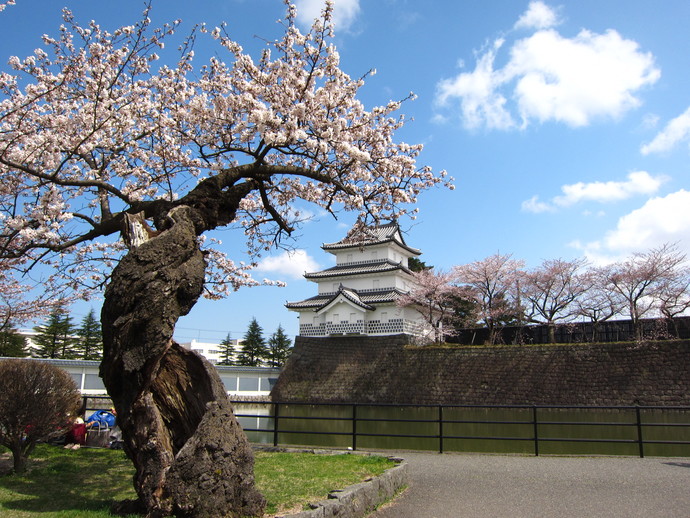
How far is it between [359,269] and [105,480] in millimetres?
26483

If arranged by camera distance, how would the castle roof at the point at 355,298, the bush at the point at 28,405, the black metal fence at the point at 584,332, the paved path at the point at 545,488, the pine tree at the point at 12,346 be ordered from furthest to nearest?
the castle roof at the point at 355,298 < the pine tree at the point at 12,346 < the black metal fence at the point at 584,332 < the bush at the point at 28,405 < the paved path at the point at 545,488

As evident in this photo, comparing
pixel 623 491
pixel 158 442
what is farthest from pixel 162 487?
pixel 623 491

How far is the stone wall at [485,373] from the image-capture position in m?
20.9

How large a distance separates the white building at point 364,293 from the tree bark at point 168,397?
79.5 feet

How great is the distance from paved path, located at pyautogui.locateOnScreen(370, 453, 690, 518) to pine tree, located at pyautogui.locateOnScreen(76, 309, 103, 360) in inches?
1341

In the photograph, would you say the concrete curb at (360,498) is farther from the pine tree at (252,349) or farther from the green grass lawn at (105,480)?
the pine tree at (252,349)

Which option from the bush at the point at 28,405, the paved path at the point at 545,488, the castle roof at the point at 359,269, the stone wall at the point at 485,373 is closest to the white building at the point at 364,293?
the castle roof at the point at 359,269

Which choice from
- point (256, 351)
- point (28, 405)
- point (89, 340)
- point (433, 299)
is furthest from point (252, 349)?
point (28, 405)

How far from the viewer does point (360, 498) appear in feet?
14.9

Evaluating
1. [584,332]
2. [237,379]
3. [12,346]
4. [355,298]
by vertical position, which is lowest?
[237,379]

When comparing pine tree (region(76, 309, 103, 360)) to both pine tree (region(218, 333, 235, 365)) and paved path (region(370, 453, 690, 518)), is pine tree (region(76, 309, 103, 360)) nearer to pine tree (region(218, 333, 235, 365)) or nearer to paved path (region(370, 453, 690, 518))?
pine tree (region(218, 333, 235, 365))

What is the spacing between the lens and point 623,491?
536cm

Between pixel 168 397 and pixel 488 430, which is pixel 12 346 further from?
pixel 168 397

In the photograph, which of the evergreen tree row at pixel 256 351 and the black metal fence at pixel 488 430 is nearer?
the black metal fence at pixel 488 430
